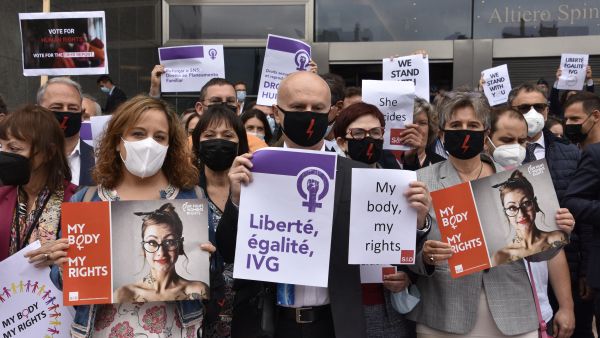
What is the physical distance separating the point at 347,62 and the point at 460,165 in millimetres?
9338

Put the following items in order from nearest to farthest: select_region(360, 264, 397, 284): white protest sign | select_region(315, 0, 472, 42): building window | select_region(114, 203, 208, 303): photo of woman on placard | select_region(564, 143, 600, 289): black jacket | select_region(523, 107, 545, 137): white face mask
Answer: select_region(114, 203, 208, 303): photo of woman on placard < select_region(360, 264, 397, 284): white protest sign < select_region(564, 143, 600, 289): black jacket < select_region(523, 107, 545, 137): white face mask < select_region(315, 0, 472, 42): building window

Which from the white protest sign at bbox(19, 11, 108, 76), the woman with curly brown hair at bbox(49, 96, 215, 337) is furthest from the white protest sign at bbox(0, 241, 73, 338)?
the white protest sign at bbox(19, 11, 108, 76)

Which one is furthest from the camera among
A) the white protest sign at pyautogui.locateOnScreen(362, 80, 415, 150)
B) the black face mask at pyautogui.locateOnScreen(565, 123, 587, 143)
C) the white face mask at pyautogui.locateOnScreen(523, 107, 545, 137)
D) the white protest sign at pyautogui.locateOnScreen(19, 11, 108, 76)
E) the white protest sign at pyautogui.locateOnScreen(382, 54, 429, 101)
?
the white protest sign at pyautogui.locateOnScreen(19, 11, 108, 76)

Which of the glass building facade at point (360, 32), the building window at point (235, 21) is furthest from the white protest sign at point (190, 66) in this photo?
the building window at point (235, 21)

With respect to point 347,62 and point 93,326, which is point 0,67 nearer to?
point 347,62

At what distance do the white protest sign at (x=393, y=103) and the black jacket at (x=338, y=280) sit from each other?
2.17 m

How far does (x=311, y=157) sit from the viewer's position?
9.90 feet

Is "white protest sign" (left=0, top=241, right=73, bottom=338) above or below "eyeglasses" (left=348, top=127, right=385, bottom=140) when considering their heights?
below

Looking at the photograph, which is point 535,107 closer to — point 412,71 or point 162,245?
point 412,71

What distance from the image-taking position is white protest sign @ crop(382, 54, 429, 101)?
6.45 m

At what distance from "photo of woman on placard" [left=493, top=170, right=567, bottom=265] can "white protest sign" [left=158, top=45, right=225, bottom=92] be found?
14.5 ft

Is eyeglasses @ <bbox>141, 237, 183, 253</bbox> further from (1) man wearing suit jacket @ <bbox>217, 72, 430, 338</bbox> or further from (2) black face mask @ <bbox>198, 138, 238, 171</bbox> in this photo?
(2) black face mask @ <bbox>198, 138, 238, 171</bbox>

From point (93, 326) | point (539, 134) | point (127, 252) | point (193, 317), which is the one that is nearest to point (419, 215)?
point (193, 317)

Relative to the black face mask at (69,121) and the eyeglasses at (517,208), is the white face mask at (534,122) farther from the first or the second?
the black face mask at (69,121)
